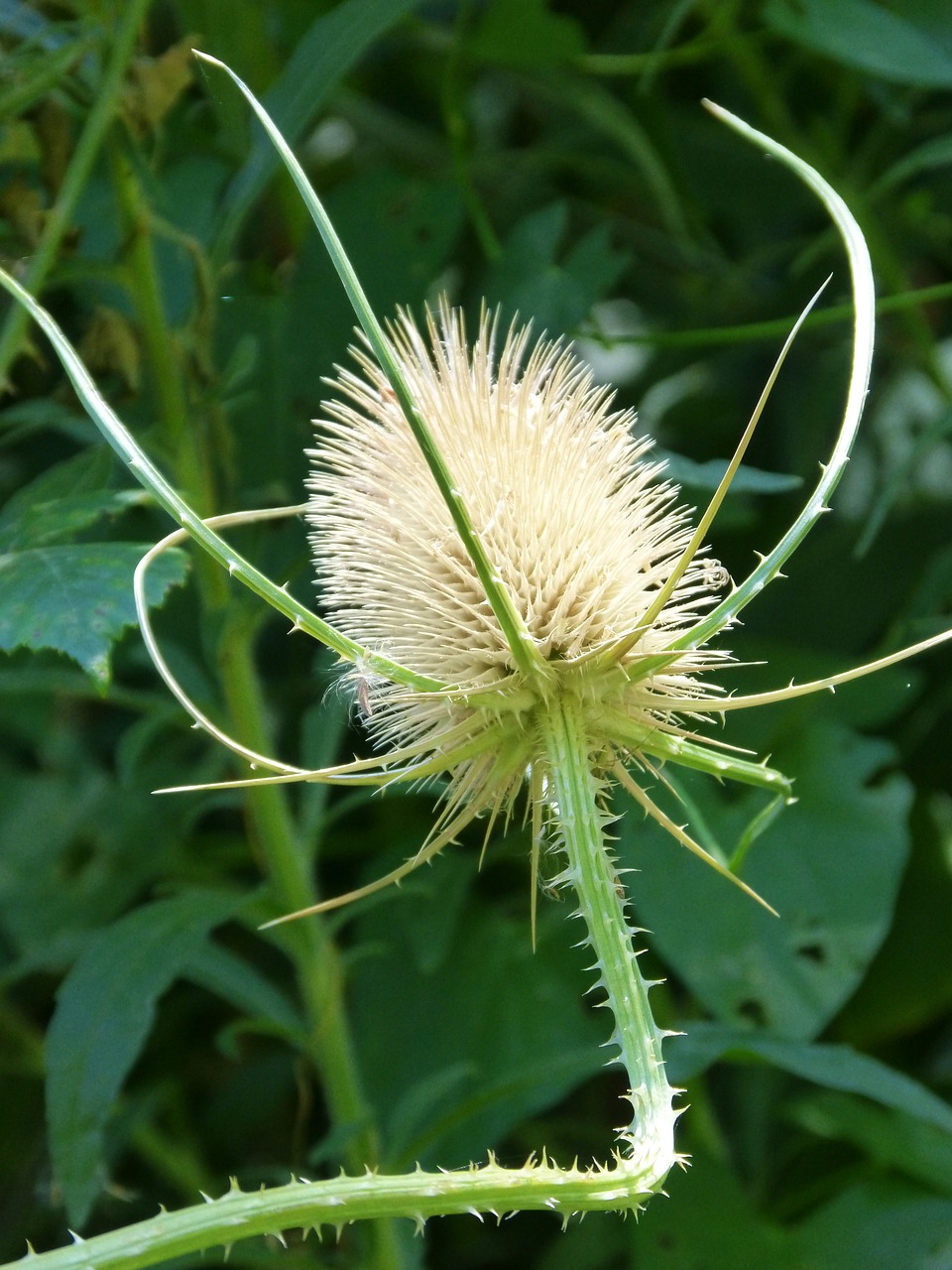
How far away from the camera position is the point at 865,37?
85 cm

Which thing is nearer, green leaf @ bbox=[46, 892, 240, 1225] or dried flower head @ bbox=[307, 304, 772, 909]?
dried flower head @ bbox=[307, 304, 772, 909]

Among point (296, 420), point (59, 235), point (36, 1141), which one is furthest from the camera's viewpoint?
point (36, 1141)

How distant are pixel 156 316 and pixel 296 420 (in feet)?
0.58

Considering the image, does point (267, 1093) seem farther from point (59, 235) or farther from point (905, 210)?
point (905, 210)

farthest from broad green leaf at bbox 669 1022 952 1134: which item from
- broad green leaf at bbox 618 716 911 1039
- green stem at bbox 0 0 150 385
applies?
green stem at bbox 0 0 150 385

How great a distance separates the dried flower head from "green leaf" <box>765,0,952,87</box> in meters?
0.45

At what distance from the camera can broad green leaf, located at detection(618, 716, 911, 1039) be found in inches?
30.8

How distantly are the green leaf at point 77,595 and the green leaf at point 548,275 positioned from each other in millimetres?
344

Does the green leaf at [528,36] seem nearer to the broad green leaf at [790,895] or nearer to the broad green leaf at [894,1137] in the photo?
the broad green leaf at [790,895]

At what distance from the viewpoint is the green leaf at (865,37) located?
2.75 ft

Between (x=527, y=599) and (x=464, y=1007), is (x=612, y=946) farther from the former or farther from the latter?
(x=464, y=1007)

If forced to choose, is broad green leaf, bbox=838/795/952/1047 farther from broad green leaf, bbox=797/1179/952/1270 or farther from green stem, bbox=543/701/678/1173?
green stem, bbox=543/701/678/1173

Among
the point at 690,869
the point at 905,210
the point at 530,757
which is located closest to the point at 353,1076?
the point at 690,869

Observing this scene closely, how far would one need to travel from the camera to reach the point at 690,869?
2.72ft
